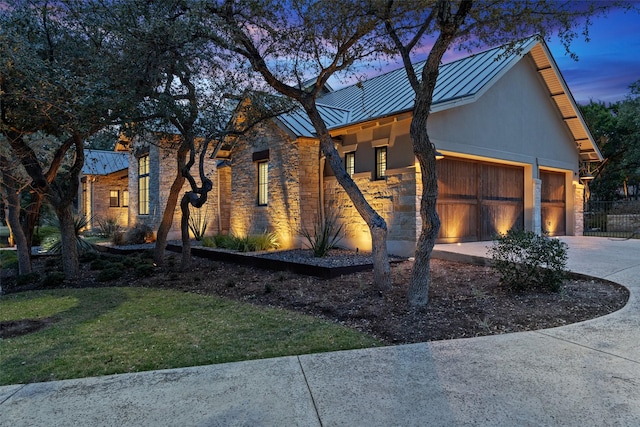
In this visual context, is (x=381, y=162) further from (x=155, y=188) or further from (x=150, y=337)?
(x=155, y=188)

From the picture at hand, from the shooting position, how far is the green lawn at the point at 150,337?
153 inches

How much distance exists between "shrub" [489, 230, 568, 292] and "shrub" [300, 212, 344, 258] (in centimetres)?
479

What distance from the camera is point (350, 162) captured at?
40.5 feet

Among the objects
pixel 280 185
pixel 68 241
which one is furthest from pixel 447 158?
pixel 68 241

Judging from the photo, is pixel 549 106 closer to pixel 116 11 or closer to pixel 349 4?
pixel 349 4

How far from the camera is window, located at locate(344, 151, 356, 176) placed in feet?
39.9

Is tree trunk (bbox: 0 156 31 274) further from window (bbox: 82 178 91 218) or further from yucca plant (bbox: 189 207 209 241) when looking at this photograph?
window (bbox: 82 178 91 218)

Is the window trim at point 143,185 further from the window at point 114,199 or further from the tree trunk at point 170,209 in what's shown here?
the window at point 114,199

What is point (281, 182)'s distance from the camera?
13125 millimetres

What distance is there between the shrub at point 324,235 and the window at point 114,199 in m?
18.3

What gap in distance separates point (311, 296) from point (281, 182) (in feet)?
22.2

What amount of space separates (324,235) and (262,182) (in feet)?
15.2

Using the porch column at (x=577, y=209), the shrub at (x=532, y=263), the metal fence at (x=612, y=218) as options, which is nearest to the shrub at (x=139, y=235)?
the shrub at (x=532, y=263)

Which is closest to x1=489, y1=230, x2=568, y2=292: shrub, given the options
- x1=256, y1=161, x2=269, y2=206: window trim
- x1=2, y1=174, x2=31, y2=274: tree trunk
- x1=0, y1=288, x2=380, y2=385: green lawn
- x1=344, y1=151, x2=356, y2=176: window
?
x1=0, y1=288, x2=380, y2=385: green lawn
